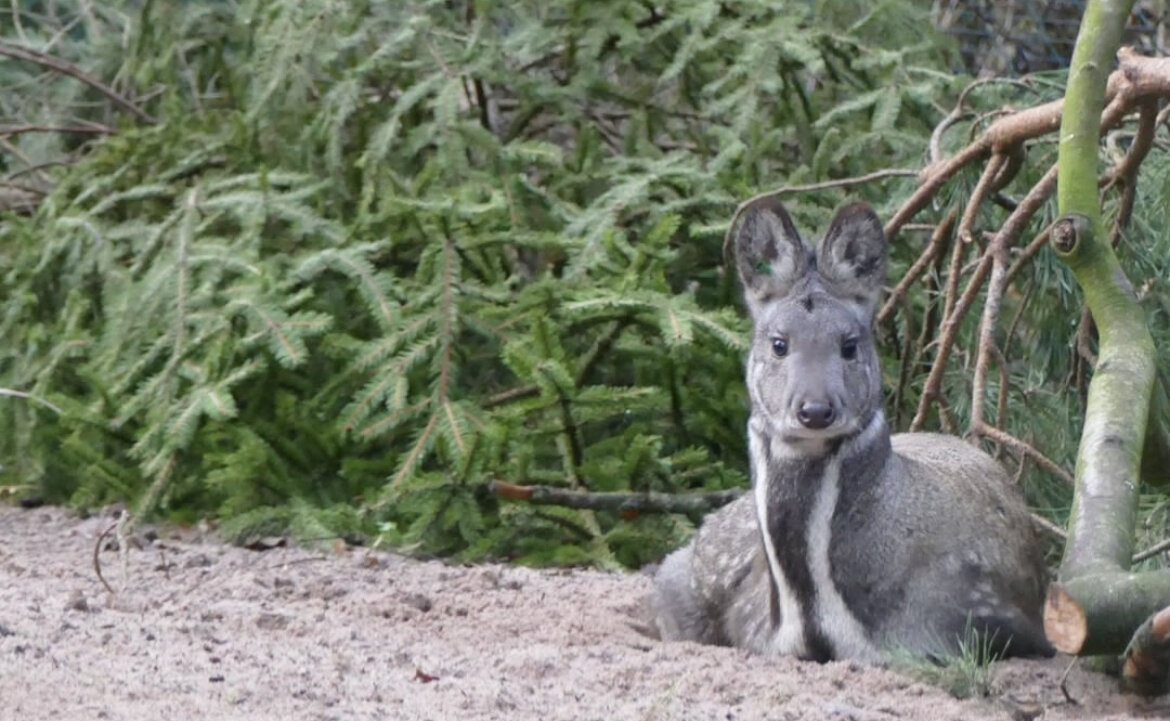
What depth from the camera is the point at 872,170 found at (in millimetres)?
8836

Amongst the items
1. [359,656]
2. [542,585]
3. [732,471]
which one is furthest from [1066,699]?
[732,471]

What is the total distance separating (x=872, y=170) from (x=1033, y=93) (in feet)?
2.63

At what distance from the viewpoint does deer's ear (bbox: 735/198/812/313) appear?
5.89m

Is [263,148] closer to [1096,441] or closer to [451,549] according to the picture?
[451,549]

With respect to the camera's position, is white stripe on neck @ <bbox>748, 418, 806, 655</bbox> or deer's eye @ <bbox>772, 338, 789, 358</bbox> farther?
deer's eye @ <bbox>772, 338, 789, 358</bbox>

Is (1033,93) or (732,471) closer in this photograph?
(732,471)

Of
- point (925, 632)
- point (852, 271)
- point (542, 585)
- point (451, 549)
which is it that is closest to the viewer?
point (925, 632)

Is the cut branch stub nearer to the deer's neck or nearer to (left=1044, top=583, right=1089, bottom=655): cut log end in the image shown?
the deer's neck

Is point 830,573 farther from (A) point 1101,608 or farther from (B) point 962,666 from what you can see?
(A) point 1101,608

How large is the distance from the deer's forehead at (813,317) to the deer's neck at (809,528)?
1.01 feet

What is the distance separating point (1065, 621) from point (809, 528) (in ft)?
3.98

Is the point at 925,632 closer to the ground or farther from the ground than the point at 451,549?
farther from the ground

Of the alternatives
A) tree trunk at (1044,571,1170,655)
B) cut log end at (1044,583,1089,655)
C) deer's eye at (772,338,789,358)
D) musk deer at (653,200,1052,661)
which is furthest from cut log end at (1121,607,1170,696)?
deer's eye at (772,338,789,358)

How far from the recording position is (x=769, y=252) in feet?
19.5
